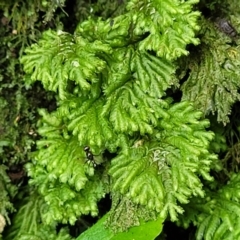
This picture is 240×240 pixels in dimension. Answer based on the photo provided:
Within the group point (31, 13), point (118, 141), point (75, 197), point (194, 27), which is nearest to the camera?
point (194, 27)

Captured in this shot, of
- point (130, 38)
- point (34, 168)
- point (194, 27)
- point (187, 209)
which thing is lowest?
point (34, 168)

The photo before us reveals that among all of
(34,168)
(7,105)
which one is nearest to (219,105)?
(34,168)


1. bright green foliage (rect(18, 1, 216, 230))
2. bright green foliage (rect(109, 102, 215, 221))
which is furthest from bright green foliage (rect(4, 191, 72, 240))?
bright green foliage (rect(109, 102, 215, 221))

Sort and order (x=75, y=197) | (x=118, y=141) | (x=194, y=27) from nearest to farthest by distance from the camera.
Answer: (x=194, y=27) < (x=118, y=141) < (x=75, y=197)

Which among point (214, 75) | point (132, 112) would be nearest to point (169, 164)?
A: point (132, 112)

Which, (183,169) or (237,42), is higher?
(237,42)

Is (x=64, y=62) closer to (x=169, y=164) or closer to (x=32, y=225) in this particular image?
(x=169, y=164)

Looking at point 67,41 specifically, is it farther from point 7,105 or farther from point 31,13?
point 7,105

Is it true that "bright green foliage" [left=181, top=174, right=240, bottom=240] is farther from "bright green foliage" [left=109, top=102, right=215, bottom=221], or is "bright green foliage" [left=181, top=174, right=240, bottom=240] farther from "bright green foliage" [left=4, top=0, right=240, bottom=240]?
"bright green foliage" [left=109, top=102, right=215, bottom=221]
